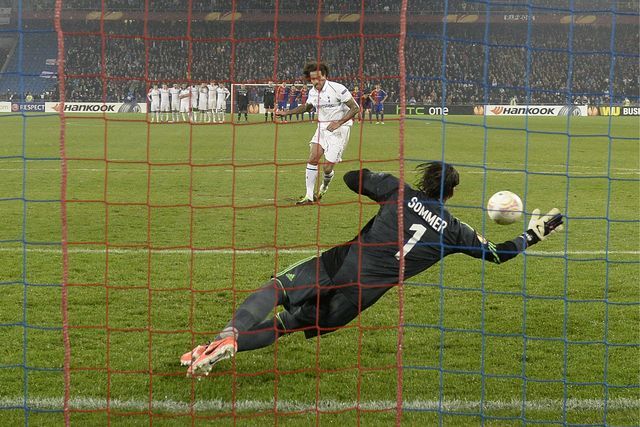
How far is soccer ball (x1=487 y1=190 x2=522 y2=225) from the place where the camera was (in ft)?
15.6

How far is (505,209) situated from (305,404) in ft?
5.61

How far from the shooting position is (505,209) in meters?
4.77

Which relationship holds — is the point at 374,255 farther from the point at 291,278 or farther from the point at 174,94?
the point at 174,94

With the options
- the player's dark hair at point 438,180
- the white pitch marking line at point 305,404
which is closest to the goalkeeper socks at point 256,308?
the white pitch marking line at point 305,404

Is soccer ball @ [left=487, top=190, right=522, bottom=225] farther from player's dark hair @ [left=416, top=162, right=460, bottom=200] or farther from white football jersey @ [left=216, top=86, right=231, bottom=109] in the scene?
white football jersey @ [left=216, top=86, right=231, bottom=109]

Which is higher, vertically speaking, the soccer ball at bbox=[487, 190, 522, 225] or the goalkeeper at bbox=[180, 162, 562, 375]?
the soccer ball at bbox=[487, 190, 522, 225]

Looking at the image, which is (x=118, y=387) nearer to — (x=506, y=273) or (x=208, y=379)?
(x=208, y=379)

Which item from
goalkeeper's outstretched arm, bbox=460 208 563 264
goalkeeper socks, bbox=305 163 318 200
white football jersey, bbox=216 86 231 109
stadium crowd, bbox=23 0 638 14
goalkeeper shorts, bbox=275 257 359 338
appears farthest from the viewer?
stadium crowd, bbox=23 0 638 14

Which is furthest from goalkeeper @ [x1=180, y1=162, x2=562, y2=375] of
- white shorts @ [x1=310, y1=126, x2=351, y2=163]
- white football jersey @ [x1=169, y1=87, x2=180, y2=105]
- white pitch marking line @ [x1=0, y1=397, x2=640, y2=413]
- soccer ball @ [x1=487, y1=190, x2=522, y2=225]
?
white football jersey @ [x1=169, y1=87, x2=180, y2=105]

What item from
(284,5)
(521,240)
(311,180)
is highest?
(284,5)

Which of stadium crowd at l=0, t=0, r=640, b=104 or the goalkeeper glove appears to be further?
stadium crowd at l=0, t=0, r=640, b=104

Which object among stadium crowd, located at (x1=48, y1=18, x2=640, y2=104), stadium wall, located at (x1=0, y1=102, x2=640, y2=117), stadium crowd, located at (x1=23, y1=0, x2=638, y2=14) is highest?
stadium crowd, located at (x1=23, y1=0, x2=638, y2=14)

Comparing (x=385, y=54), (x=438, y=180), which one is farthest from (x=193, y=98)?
(x=438, y=180)

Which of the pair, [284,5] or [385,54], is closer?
[284,5]
